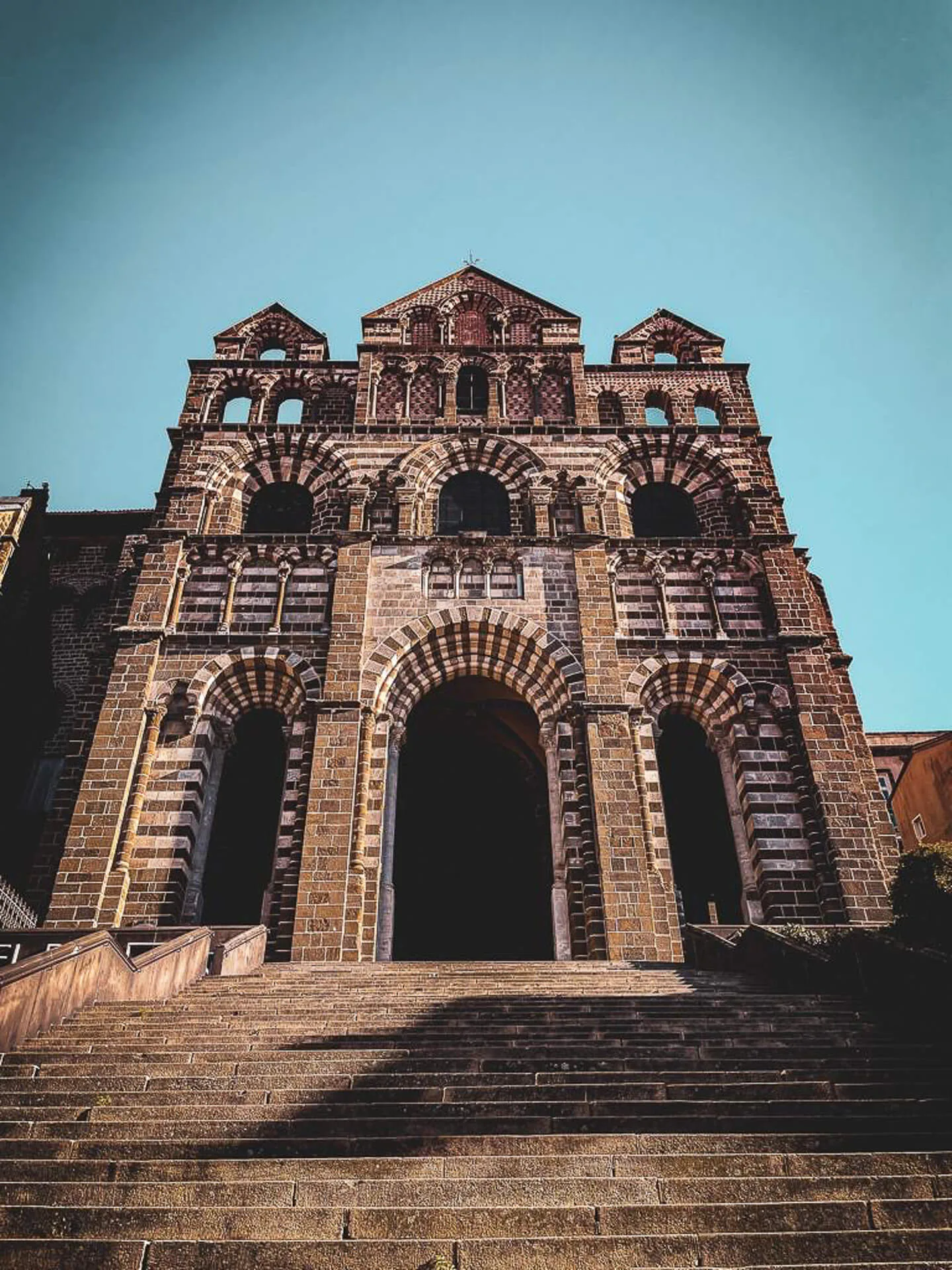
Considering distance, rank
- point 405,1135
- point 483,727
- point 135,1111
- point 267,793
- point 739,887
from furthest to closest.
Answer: point 483,727, point 267,793, point 739,887, point 135,1111, point 405,1135

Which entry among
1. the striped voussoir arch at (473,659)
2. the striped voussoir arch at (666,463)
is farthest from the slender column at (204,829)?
the striped voussoir arch at (666,463)

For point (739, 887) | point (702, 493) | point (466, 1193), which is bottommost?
point (466, 1193)

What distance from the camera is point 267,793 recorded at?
16.0 metres

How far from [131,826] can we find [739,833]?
11.0 m

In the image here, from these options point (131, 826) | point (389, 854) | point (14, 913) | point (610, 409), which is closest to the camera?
point (14, 913)

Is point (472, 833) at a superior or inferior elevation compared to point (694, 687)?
inferior

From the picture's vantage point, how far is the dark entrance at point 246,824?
574 inches

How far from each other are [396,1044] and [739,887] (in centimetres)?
961

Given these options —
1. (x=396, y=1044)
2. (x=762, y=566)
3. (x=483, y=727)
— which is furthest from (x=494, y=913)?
(x=396, y=1044)

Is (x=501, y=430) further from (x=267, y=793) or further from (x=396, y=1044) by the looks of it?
(x=396, y=1044)

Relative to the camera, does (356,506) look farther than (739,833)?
Yes

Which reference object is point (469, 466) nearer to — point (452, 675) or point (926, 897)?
point (452, 675)

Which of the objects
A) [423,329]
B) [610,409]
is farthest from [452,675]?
[423,329]

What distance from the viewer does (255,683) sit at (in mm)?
15836
